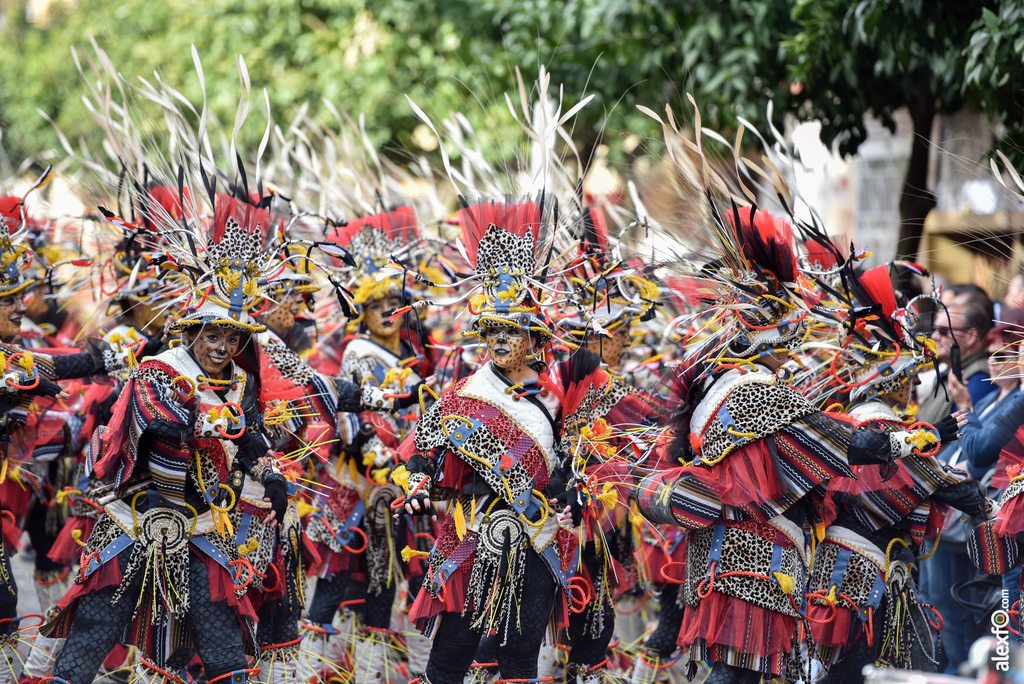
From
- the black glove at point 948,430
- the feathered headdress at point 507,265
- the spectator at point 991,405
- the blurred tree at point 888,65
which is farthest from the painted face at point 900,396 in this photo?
the feathered headdress at point 507,265

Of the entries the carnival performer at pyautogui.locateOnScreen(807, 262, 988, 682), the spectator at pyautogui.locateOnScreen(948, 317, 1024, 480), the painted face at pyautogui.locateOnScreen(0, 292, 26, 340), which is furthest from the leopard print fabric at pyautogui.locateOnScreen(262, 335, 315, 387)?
the spectator at pyautogui.locateOnScreen(948, 317, 1024, 480)

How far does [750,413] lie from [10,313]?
331cm

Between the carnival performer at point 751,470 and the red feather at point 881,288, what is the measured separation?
0.30m

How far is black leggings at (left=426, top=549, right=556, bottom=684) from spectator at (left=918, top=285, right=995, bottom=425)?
2.41 metres

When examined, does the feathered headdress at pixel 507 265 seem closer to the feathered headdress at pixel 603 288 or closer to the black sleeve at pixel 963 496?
the feathered headdress at pixel 603 288

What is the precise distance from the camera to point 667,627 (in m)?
5.93

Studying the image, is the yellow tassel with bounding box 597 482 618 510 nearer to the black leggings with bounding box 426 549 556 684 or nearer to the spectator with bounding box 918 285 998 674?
the black leggings with bounding box 426 549 556 684

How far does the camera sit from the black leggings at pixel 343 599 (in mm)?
5914

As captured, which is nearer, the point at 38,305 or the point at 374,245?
the point at 374,245

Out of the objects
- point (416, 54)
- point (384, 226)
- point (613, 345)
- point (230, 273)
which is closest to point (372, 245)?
point (384, 226)

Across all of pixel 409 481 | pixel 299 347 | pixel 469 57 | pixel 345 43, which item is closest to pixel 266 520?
pixel 409 481

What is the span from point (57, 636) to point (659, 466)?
260 cm

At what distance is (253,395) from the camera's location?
16.5ft

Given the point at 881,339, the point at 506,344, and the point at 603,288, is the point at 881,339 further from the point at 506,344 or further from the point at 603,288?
the point at 506,344
